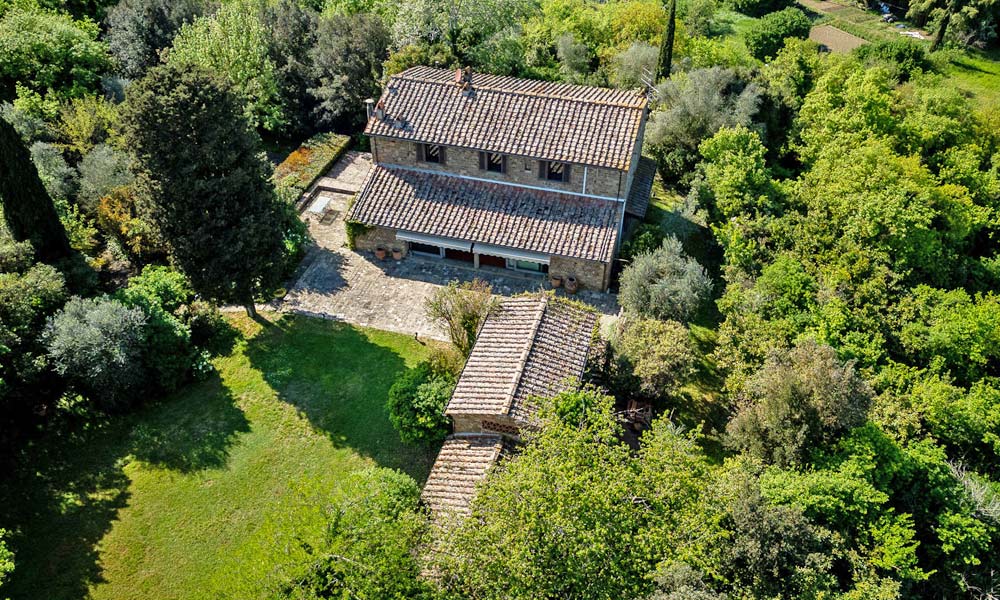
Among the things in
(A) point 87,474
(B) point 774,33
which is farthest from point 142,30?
(B) point 774,33

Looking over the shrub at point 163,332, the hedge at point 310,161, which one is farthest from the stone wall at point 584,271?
the shrub at point 163,332

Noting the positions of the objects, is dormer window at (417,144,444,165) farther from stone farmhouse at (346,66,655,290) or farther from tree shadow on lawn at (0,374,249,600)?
tree shadow on lawn at (0,374,249,600)

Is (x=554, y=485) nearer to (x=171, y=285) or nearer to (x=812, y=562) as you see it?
(x=812, y=562)

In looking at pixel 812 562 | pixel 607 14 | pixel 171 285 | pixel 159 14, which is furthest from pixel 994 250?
pixel 159 14

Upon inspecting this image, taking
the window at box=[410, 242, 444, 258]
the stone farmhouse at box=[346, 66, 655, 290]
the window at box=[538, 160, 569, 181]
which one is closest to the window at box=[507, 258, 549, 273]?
the stone farmhouse at box=[346, 66, 655, 290]

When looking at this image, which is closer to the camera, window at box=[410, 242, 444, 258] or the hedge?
window at box=[410, 242, 444, 258]

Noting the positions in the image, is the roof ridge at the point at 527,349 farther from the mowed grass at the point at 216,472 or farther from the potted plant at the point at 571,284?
the potted plant at the point at 571,284

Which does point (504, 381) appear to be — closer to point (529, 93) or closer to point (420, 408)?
point (420, 408)
